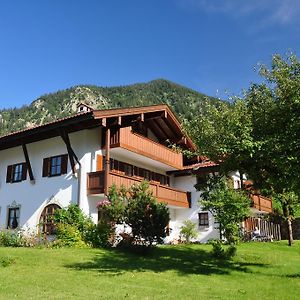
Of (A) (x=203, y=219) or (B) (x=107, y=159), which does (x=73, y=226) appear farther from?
(A) (x=203, y=219)

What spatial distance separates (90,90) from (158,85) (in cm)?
2694

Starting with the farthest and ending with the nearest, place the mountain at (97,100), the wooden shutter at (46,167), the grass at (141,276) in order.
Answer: the mountain at (97,100) < the wooden shutter at (46,167) < the grass at (141,276)

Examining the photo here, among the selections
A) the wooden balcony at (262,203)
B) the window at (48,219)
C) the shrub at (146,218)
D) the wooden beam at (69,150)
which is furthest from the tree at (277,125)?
the wooden balcony at (262,203)

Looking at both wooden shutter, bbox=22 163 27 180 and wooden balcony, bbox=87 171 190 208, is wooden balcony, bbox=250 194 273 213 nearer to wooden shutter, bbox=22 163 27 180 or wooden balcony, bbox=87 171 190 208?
wooden balcony, bbox=87 171 190 208

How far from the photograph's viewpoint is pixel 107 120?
81.3 feet

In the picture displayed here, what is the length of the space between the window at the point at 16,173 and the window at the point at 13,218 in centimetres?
198

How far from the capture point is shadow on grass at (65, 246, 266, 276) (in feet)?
51.0

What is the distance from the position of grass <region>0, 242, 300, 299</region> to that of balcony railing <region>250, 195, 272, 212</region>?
15.6 meters

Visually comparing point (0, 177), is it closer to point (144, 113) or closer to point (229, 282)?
point (144, 113)

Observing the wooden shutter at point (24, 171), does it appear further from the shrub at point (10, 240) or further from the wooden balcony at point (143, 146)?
the wooden balcony at point (143, 146)

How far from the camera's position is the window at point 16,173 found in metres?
28.1

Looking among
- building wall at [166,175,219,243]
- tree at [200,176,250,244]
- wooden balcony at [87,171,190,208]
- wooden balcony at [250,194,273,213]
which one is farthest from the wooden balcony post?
wooden balcony at [250,194,273,213]

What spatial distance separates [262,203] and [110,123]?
1907 cm

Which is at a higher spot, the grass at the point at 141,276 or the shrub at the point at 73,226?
the shrub at the point at 73,226
